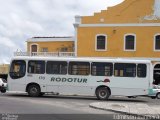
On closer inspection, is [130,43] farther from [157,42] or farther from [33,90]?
[33,90]

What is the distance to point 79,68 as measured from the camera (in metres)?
29.2

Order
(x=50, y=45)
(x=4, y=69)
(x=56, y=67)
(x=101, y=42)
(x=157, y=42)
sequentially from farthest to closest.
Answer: (x=4, y=69) → (x=50, y=45) → (x=101, y=42) → (x=157, y=42) → (x=56, y=67)

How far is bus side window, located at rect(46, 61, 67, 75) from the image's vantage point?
95.9ft

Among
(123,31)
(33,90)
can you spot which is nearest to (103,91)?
(33,90)

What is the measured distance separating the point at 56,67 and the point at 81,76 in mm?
1843

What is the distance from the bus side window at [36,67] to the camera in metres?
29.4

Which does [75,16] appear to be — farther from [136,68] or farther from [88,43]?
[136,68]

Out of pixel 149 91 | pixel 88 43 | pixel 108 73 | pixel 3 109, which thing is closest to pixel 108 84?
pixel 108 73

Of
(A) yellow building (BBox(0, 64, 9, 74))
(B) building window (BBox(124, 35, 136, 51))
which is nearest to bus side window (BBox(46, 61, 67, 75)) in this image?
(B) building window (BBox(124, 35, 136, 51))

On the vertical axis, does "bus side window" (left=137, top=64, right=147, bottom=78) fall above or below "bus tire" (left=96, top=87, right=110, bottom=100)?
above

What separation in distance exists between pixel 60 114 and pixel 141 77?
11965 mm

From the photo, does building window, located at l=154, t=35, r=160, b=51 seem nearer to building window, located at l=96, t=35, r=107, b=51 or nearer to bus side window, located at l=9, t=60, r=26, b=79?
building window, located at l=96, t=35, r=107, b=51

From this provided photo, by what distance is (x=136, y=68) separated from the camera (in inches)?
1117

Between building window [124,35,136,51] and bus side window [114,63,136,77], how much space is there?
60.2 ft
